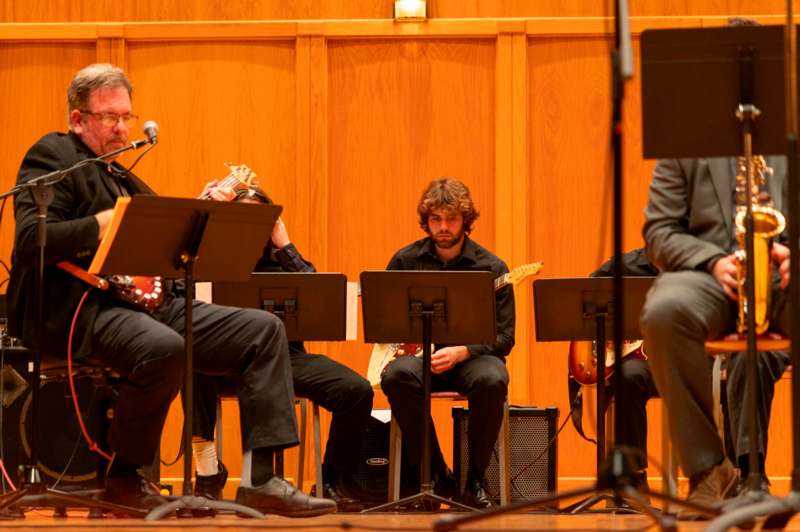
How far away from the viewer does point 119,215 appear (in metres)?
3.87

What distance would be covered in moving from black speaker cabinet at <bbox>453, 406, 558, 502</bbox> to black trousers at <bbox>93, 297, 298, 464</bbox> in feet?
5.55

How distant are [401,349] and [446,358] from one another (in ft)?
1.07

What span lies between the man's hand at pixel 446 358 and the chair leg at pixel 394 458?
313 mm

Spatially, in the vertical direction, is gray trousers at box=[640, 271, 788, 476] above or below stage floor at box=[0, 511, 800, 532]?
above

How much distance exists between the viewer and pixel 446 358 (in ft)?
18.6

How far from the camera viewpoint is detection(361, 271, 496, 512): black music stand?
5031mm

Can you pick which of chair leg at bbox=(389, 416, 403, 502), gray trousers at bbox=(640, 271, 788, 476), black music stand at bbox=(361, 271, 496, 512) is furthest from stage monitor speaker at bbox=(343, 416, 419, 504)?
gray trousers at bbox=(640, 271, 788, 476)

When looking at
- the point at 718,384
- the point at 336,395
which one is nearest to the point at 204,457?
the point at 336,395

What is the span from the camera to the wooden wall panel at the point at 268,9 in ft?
24.3

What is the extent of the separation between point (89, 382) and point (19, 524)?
199cm

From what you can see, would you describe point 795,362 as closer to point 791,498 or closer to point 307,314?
point 791,498

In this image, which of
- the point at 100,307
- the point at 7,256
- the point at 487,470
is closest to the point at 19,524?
the point at 100,307

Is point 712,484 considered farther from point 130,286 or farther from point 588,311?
point 130,286

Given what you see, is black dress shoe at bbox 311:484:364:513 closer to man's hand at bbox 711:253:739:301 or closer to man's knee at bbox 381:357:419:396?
man's knee at bbox 381:357:419:396
